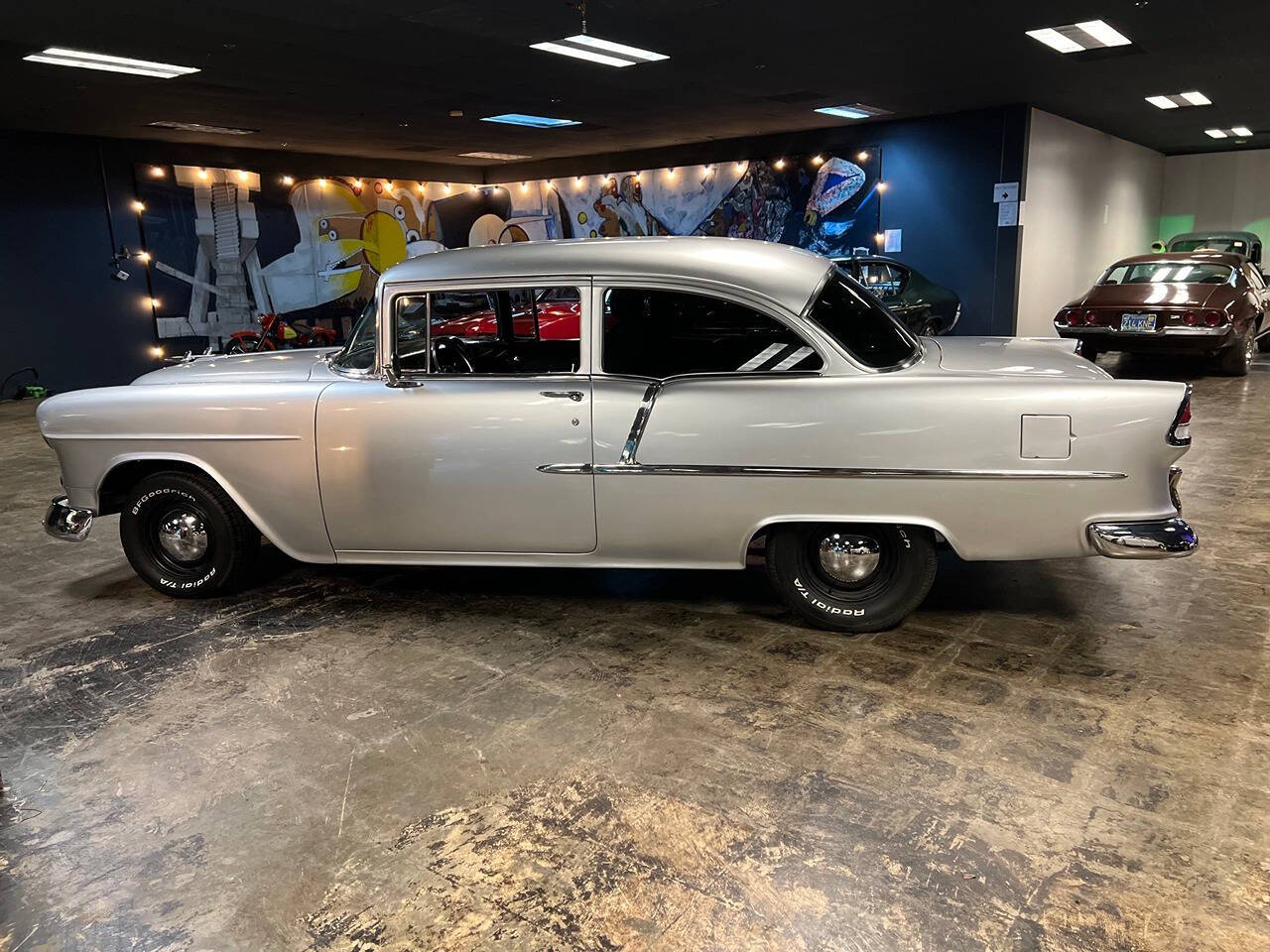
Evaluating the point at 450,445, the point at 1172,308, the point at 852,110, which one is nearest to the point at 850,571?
the point at 450,445

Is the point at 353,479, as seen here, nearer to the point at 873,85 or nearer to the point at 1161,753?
the point at 1161,753

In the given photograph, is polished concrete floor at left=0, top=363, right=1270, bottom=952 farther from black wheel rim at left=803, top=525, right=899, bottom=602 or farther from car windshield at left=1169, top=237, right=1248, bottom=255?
car windshield at left=1169, top=237, right=1248, bottom=255

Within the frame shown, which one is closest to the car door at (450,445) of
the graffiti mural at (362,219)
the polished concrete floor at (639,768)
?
the polished concrete floor at (639,768)

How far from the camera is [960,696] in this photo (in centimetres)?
340

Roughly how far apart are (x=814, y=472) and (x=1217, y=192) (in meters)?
23.4

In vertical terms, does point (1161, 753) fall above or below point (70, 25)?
below

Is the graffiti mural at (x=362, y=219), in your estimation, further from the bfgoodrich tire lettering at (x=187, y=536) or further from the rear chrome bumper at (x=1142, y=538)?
the rear chrome bumper at (x=1142, y=538)

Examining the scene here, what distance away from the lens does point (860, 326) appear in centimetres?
393

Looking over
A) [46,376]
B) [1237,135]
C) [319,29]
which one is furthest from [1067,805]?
[1237,135]

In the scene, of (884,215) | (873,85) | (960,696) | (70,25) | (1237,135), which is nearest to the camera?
(960,696)

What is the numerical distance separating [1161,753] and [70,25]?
8764 millimetres

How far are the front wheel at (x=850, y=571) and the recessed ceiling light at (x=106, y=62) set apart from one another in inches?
319

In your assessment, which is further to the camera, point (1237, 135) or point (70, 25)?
point (1237, 135)

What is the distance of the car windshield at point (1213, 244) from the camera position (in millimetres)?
17016
